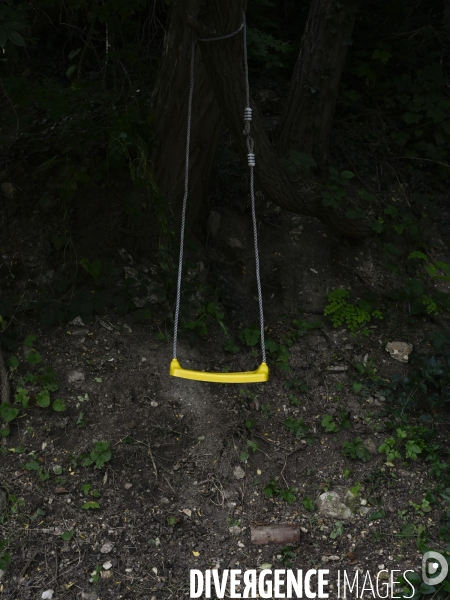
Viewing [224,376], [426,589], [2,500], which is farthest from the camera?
[2,500]

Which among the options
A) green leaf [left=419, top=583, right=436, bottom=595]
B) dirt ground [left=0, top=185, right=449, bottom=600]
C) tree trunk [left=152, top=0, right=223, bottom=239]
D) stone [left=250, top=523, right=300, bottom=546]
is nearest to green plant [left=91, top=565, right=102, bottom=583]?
dirt ground [left=0, top=185, right=449, bottom=600]

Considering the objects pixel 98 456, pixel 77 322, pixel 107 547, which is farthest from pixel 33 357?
pixel 107 547

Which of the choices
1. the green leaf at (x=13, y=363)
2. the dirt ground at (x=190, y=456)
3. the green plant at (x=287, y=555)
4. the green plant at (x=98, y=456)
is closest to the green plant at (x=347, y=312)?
the dirt ground at (x=190, y=456)

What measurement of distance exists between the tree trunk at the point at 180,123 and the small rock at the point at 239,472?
5.05ft

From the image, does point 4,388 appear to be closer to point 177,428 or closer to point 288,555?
point 177,428

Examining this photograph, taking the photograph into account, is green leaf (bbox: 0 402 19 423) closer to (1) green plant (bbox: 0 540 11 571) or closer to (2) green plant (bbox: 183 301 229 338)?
(1) green plant (bbox: 0 540 11 571)

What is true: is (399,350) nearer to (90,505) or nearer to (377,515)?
(377,515)

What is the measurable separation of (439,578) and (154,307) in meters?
2.16

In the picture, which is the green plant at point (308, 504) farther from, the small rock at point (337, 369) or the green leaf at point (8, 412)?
the green leaf at point (8, 412)

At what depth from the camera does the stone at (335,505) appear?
3566 mm

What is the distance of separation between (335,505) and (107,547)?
1171mm

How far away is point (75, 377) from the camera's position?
12.9 ft

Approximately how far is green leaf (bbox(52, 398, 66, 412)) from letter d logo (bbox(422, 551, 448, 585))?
6.52 feet

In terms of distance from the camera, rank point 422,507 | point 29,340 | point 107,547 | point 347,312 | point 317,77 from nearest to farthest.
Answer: point 107,547 < point 422,507 < point 29,340 < point 347,312 < point 317,77
